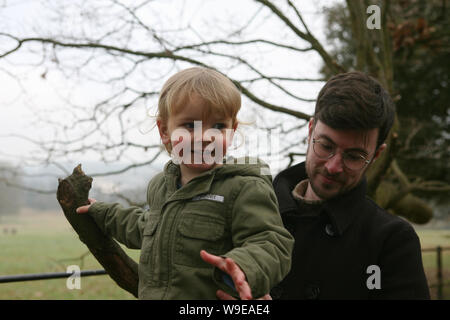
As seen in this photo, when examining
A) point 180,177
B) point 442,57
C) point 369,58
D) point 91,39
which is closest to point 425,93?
point 442,57

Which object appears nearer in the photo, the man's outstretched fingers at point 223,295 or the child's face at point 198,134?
the man's outstretched fingers at point 223,295

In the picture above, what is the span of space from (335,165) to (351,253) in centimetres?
42

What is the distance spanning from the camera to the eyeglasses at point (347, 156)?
208 cm

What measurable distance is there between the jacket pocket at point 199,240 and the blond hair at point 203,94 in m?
0.40

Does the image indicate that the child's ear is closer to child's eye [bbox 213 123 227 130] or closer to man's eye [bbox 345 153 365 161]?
child's eye [bbox 213 123 227 130]

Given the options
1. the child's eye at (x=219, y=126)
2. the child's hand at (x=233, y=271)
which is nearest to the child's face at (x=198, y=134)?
the child's eye at (x=219, y=126)

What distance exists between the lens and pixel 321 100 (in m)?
2.16

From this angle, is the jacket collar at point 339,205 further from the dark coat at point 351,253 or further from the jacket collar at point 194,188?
the jacket collar at point 194,188

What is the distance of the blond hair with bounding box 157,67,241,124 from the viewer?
1556mm

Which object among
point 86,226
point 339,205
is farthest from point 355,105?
point 86,226

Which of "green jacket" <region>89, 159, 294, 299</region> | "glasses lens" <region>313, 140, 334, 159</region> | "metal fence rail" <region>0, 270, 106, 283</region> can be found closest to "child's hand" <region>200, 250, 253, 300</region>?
"green jacket" <region>89, 159, 294, 299</region>

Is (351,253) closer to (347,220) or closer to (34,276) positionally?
(347,220)

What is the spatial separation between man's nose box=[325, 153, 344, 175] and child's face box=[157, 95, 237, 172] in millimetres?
654
